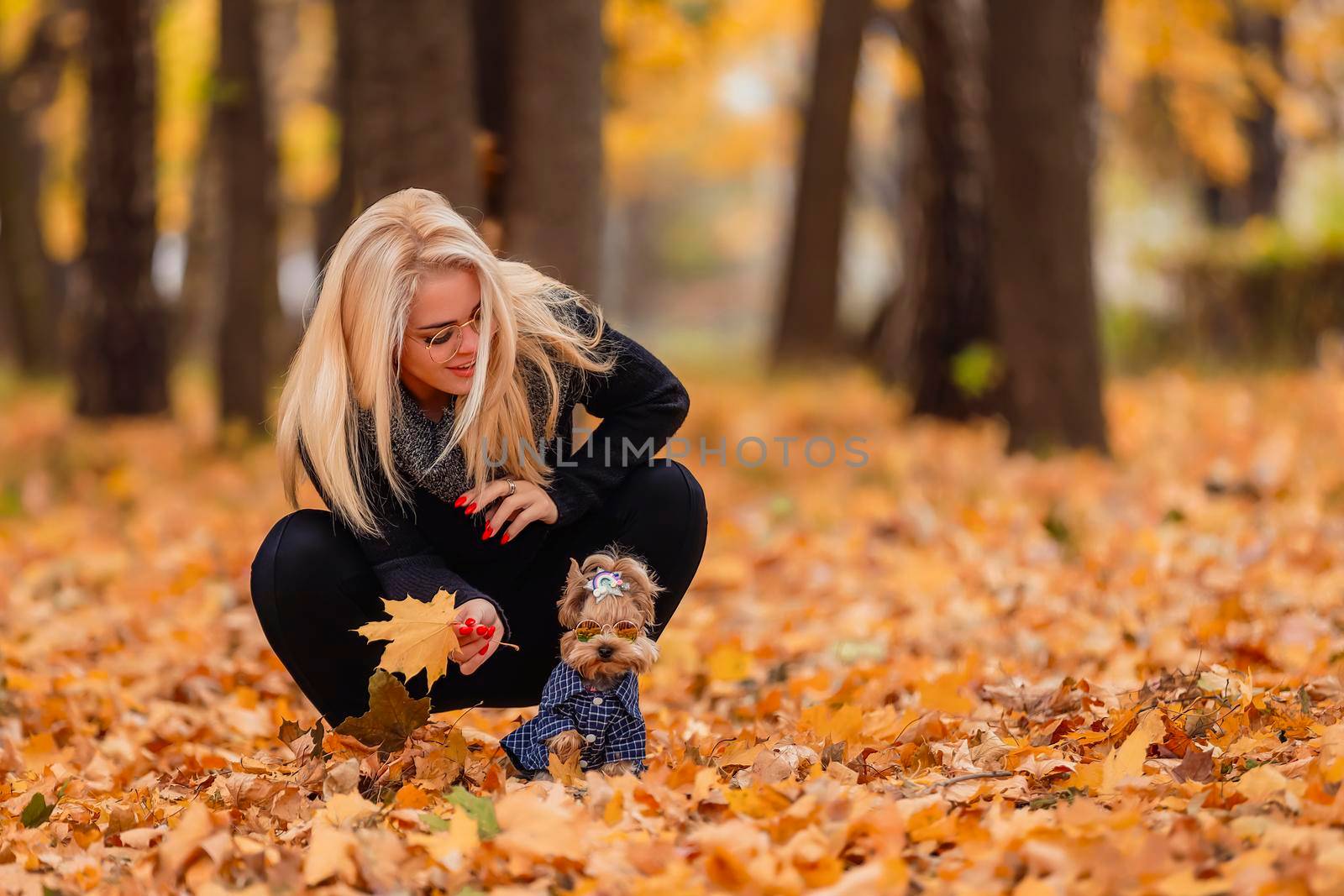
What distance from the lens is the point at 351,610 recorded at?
8.79ft

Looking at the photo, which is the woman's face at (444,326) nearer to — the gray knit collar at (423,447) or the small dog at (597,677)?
the gray knit collar at (423,447)

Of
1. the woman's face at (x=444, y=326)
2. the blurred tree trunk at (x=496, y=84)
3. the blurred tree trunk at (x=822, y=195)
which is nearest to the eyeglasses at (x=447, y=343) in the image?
the woman's face at (x=444, y=326)

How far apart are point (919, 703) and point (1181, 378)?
22.6 feet

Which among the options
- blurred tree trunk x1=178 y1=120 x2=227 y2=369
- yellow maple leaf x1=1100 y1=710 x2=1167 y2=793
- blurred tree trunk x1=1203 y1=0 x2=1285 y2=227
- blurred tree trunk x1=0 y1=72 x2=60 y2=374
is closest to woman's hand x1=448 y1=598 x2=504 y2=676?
yellow maple leaf x1=1100 y1=710 x2=1167 y2=793

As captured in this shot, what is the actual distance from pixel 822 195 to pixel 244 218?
4973 mm

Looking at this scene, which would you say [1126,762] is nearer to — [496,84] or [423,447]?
[423,447]

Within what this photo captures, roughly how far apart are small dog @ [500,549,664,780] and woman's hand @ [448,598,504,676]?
13cm

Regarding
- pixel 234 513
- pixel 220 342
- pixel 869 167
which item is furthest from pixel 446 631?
pixel 869 167

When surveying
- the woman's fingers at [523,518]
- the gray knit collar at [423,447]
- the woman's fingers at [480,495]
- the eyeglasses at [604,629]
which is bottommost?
the eyeglasses at [604,629]

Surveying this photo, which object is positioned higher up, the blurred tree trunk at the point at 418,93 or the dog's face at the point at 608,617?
Answer: the blurred tree trunk at the point at 418,93

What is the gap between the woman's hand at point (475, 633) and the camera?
2479 millimetres

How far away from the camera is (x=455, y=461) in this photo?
2.65 m

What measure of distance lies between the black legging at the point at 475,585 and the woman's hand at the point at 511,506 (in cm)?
11

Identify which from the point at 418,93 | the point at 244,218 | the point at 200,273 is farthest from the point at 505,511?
the point at 200,273
